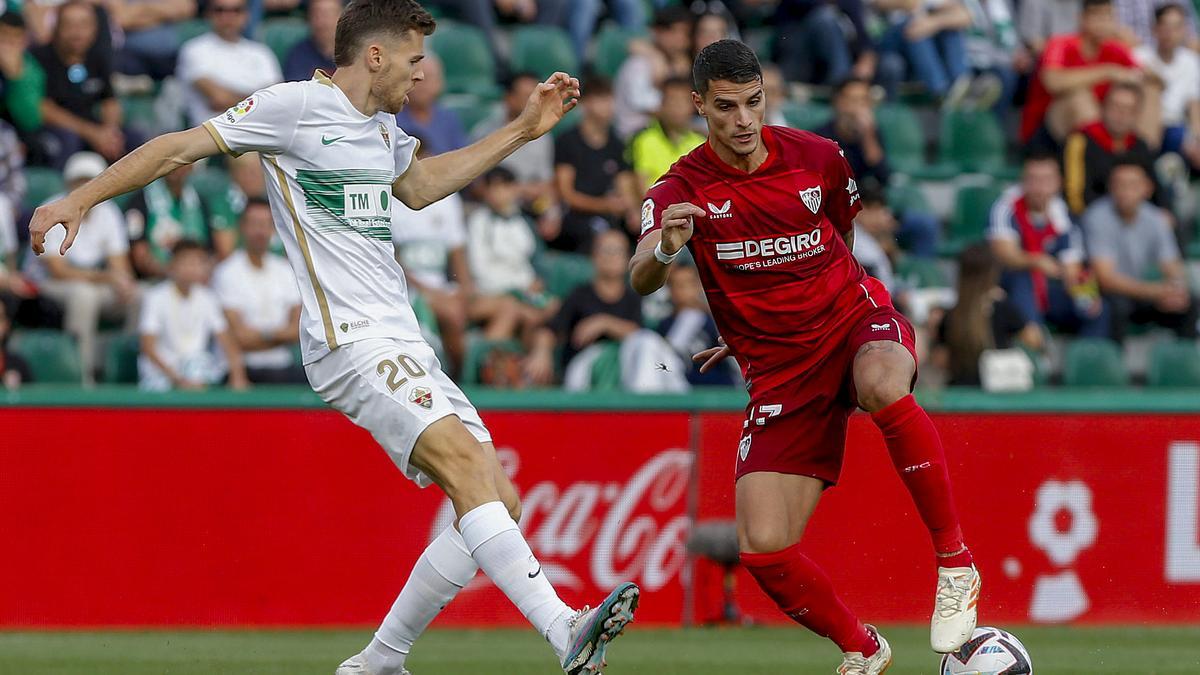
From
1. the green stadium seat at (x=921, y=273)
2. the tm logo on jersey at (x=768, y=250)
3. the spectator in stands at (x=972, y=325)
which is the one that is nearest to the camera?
the tm logo on jersey at (x=768, y=250)

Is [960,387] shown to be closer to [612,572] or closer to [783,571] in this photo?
[612,572]

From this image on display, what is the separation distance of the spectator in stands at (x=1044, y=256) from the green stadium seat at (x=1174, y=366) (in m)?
0.48

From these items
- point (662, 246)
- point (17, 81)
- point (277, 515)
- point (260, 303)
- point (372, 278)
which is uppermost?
point (17, 81)

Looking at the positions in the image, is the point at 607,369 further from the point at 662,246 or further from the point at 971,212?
the point at 662,246

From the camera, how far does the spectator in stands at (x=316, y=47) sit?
42.3 feet

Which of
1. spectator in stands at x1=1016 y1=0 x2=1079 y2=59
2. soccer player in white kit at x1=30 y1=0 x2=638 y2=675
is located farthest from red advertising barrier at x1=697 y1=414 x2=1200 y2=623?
spectator in stands at x1=1016 y1=0 x2=1079 y2=59

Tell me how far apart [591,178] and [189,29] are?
355 centimetres

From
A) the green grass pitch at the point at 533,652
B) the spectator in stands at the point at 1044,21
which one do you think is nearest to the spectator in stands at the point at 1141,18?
the spectator in stands at the point at 1044,21

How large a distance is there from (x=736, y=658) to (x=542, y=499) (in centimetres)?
203

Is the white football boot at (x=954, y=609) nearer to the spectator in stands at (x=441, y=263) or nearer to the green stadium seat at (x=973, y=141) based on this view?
the spectator in stands at (x=441, y=263)

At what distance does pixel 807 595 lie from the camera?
22.2ft

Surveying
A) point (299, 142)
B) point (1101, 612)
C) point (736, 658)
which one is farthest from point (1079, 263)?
point (299, 142)

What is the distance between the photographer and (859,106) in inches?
547

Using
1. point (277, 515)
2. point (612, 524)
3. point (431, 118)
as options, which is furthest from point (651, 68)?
point (277, 515)
